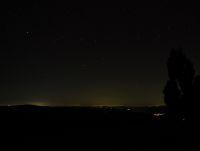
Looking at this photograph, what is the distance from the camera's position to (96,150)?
2666 centimetres

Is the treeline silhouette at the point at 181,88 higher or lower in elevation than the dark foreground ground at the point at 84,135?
higher

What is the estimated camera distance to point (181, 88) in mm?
40375

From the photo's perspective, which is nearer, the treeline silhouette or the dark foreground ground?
the dark foreground ground

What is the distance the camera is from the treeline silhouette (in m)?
37.8

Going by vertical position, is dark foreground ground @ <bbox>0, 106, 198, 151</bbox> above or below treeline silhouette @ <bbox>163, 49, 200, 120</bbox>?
below

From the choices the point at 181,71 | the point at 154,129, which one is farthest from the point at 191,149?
the point at 181,71

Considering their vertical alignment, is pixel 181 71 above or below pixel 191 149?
above

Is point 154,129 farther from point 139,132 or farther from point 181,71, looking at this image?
point 181,71

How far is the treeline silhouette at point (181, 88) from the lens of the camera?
3778 centimetres

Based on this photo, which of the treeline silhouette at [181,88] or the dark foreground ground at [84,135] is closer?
the dark foreground ground at [84,135]

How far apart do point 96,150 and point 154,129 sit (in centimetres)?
1545

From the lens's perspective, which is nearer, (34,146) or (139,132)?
(34,146)

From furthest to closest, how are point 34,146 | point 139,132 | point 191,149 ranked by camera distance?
point 139,132
point 191,149
point 34,146

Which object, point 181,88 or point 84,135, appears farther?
point 181,88
